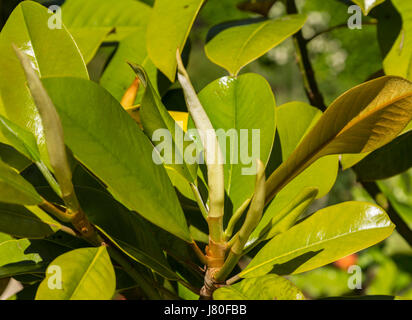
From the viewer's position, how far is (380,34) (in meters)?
0.71

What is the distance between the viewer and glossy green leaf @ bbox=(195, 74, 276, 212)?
59cm

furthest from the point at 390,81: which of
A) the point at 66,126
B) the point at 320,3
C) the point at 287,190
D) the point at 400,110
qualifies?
the point at 320,3

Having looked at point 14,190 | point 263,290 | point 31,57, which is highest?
point 31,57

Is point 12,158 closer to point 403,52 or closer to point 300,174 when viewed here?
point 300,174

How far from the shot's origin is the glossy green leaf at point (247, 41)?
64 centimetres

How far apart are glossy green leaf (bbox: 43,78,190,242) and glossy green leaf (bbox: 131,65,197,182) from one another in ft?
0.13

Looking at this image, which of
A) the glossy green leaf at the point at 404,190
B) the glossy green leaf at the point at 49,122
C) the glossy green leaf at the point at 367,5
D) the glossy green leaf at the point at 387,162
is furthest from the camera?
the glossy green leaf at the point at 404,190

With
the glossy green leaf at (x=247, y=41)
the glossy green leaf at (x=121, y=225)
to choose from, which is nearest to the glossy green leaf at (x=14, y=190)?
the glossy green leaf at (x=121, y=225)

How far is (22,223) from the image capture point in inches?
19.5

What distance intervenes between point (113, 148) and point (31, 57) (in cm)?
20

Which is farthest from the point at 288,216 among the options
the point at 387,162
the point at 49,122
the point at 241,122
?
the point at 387,162

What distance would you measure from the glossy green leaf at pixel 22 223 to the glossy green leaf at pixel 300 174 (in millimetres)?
240

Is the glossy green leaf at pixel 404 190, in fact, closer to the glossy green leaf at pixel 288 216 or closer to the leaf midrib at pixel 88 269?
the glossy green leaf at pixel 288 216
